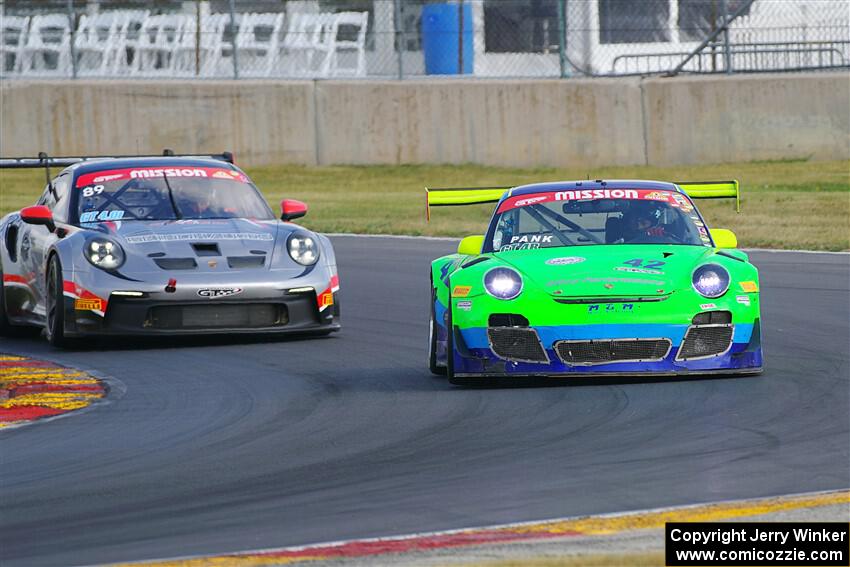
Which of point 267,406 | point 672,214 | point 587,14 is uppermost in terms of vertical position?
point 587,14

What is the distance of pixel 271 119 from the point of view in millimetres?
25609

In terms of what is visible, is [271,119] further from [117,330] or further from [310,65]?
[117,330]

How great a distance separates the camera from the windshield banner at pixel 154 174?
12406 millimetres

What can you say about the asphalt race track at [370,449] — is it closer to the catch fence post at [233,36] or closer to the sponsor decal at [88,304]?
the sponsor decal at [88,304]

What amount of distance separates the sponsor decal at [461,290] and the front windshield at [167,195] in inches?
141

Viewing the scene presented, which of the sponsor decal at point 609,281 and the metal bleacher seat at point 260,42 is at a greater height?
the metal bleacher seat at point 260,42

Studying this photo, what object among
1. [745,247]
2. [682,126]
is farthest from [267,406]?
[682,126]

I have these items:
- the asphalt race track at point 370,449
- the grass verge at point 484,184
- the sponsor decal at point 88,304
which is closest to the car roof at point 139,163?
the sponsor decal at point 88,304

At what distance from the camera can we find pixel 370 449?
24.2 ft

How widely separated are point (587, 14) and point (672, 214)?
1558cm

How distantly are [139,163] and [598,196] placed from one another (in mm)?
4019

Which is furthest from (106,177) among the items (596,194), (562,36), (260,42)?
(260,42)

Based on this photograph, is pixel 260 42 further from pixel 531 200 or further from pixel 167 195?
pixel 531 200

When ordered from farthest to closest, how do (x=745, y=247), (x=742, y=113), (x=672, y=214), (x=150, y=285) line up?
(x=742, y=113), (x=745, y=247), (x=150, y=285), (x=672, y=214)
